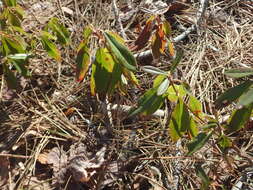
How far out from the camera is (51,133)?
172 cm

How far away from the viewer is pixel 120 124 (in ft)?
5.62

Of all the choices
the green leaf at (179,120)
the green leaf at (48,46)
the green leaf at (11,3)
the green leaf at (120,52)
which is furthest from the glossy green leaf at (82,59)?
the green leaf at (11,3)

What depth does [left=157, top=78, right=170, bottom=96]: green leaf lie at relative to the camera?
1.16 meters

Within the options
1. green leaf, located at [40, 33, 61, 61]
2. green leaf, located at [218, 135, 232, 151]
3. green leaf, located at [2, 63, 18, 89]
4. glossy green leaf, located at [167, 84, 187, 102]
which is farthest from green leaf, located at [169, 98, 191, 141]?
green leaf, located at [2, 63, 18, 89]

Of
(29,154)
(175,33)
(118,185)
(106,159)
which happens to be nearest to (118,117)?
(106,159)

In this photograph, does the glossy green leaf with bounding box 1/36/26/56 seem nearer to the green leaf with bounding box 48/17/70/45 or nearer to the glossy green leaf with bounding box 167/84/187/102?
the green leaf with bounding box 48/17/70/45

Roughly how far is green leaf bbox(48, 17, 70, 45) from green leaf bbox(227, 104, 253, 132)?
84 cm

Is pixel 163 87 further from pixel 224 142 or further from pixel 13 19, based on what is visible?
pixel 13 19

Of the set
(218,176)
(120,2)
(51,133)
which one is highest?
(120,2)

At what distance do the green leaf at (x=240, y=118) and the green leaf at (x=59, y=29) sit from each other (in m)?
0.84

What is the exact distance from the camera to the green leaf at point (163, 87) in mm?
1156

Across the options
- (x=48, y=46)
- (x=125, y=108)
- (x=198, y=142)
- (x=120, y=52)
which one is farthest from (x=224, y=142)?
(x=48, y=46)

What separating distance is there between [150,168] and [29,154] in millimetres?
543

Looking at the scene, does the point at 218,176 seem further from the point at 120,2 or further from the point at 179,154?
the point at 120,2
